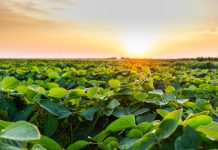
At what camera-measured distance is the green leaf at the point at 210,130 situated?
126 cm

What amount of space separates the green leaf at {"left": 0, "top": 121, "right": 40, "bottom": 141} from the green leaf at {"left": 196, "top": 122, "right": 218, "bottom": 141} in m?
0.56

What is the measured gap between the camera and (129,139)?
5.43 feet

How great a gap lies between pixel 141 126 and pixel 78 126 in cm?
91

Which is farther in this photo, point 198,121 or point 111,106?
point 111,106

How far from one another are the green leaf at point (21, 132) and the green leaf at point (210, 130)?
0.56 metres

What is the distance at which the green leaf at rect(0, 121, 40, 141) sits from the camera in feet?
3.45

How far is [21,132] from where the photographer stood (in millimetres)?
1082

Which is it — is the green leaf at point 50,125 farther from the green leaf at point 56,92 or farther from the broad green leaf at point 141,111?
the broad green leaf at point 141,111

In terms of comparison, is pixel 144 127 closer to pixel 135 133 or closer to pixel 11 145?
pixel 135 133

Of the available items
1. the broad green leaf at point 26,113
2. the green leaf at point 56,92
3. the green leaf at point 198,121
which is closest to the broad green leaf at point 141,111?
the green leaf at point 56,92

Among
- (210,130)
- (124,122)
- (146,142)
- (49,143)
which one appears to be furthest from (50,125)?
(210,130)

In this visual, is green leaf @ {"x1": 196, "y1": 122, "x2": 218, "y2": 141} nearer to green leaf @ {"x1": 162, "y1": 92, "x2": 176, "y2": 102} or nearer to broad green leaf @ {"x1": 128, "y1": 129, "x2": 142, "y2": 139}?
broad green leaf @ {"x1": 128, "y1": 129, "x2": 142, "y2": 139}

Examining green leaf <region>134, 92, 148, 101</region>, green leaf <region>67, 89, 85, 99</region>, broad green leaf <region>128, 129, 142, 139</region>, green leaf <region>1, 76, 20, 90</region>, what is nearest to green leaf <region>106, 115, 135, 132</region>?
broad green leaf <region>128, 129, 142, 139</region>

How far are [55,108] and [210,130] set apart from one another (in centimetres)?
112
